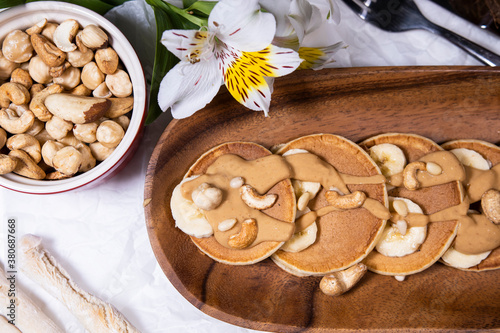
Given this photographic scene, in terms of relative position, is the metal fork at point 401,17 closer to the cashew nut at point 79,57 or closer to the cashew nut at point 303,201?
the cashew nut at point 303,201

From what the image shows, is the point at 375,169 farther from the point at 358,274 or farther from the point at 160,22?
the point at 160,22

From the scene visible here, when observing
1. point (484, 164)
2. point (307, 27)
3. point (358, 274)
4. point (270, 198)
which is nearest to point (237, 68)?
point (307, 27)

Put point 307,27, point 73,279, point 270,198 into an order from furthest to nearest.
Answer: point 73,279
point 270,198
point 307,27

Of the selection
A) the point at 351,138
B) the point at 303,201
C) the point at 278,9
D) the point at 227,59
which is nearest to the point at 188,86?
the point at 227,59

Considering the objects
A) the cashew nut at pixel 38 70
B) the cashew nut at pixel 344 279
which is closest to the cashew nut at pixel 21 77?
the cashew nut at pixel 38 70

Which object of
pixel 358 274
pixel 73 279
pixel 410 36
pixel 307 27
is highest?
pixel 307 27

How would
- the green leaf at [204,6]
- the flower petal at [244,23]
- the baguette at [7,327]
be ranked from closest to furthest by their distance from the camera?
the flower petal at [244,23]
the green leaf at [204,6]
the baguette at [7,327]

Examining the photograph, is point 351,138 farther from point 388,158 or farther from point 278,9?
point 278,9

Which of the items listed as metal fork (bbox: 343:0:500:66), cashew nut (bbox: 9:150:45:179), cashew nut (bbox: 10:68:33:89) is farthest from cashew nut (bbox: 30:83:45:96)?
metal fork (bbox: 343:0:500:66)
